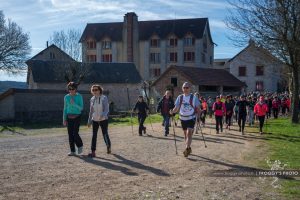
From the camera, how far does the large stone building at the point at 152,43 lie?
235 ft

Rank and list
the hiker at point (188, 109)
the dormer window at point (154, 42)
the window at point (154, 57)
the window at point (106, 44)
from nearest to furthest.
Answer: the hiker at point (188, 109)
the dormer window at point (154, 42)
the window at point (154, 57)
the window at point (106, 44)

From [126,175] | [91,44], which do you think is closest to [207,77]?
[91,44]

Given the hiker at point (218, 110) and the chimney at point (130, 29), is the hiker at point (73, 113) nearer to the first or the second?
the hiker at point (218, 110)

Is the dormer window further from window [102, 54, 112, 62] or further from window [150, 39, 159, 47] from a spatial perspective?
window [102, 54, 112, 62]

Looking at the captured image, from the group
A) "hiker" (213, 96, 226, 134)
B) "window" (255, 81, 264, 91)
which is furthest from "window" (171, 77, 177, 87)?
"hiker" (213, 96, 226, 134)

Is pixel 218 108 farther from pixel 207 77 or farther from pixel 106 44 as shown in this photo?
pixel 106 44

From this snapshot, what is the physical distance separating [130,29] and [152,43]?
4561mm

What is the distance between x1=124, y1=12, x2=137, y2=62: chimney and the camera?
70562mm

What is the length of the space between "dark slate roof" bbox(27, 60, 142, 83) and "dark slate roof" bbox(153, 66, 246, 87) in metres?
5.38

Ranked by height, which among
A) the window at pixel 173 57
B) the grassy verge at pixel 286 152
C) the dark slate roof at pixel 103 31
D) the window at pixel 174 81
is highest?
the dark slate roof at pixel 103 31

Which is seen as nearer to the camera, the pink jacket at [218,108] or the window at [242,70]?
the pink jacket at [218,108]

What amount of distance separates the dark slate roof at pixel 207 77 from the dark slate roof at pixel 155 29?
52.6 ft

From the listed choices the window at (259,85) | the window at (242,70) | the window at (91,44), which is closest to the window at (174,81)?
the window at (259,85)

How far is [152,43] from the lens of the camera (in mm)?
73688
